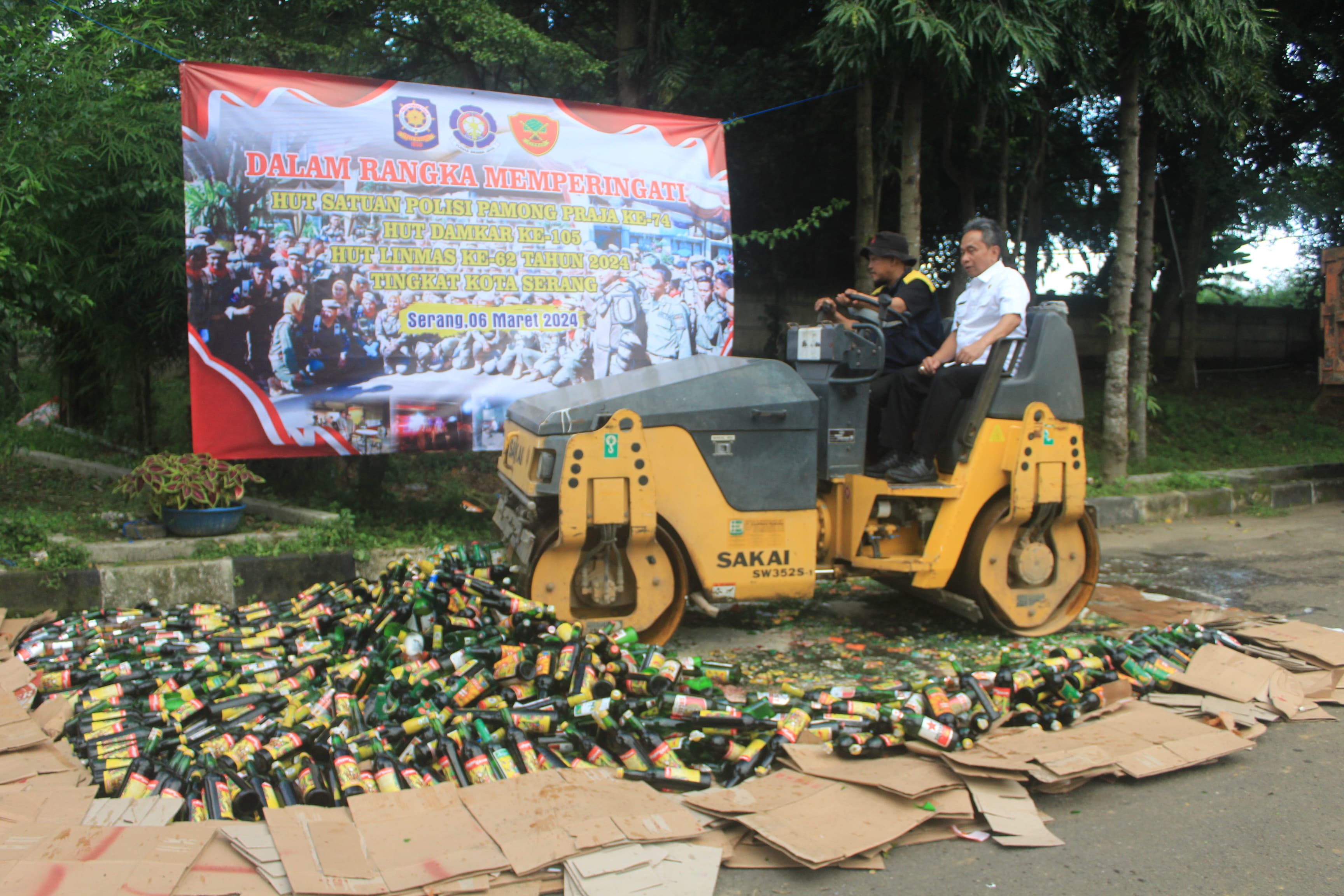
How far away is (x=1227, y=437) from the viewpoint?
11609 millimetres

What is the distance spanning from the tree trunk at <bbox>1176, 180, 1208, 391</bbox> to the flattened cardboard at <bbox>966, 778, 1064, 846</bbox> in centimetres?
1207

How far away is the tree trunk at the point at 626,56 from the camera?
9.30m

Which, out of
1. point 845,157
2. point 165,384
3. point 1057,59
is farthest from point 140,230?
point 845,157

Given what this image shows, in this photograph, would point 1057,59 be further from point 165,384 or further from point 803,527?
point 165,384

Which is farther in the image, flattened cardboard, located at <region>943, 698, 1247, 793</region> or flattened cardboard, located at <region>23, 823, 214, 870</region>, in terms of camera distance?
flattened cardboard, located at <region>943, 698, 1247, 793</region>

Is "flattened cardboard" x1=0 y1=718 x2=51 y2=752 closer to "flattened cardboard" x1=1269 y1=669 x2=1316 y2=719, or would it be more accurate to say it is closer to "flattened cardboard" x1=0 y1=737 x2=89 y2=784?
"flattened cardboard" x1=0 y1=737 x2=89 y2=784

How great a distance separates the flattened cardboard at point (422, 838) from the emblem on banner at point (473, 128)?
4725 millimetres

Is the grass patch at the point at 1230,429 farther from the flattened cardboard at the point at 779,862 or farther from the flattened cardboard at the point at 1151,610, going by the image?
the flattened cardboard at the point at 779,862

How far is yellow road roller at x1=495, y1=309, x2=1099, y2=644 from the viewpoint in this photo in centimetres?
443

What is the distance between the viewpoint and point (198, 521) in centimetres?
567

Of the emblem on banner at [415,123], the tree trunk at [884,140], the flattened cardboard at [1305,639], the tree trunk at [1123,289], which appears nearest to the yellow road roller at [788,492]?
the flattened cardboard at [1305,639]

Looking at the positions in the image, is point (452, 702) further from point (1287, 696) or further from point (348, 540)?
point (1287, 696)

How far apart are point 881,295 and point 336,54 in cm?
547

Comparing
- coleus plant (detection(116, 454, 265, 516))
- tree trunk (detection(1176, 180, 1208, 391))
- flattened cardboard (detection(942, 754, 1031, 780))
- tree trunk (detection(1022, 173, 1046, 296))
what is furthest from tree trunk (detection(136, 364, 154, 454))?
tree trunk (detection(1176, 180, 1208, 391))
